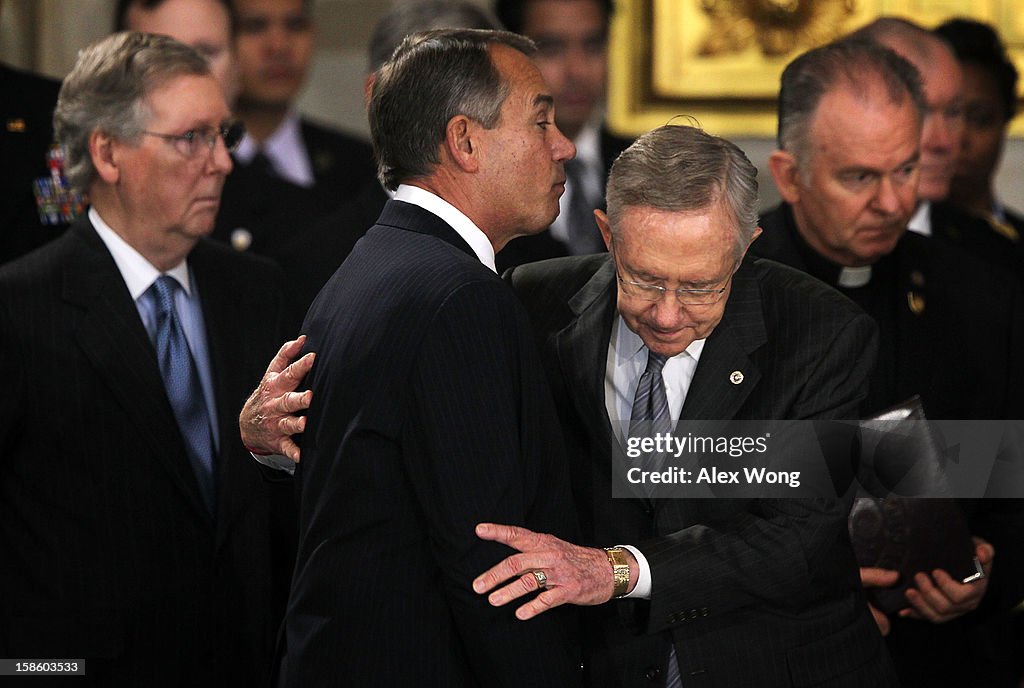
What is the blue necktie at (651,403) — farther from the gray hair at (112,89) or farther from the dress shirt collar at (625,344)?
the gray hair at (112,89)

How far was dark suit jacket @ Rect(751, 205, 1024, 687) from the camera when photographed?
119 inches

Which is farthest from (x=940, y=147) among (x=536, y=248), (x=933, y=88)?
(x=536, y=248)

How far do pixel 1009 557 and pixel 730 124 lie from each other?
2.32m

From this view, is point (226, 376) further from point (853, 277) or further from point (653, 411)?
point (853, 277)

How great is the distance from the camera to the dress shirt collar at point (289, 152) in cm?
483

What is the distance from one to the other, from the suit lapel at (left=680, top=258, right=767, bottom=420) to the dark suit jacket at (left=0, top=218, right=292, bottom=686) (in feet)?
3.40

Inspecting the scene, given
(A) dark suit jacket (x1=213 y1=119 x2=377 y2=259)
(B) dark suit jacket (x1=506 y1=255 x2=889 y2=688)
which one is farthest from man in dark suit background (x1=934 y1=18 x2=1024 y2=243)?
(B) dark suit jacket (x1=506 y1=255 x2=889 y2=688)

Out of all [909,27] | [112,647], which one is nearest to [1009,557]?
[909,27]

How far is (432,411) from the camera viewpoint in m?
2.18

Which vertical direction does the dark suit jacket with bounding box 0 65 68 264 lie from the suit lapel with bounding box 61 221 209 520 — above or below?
above

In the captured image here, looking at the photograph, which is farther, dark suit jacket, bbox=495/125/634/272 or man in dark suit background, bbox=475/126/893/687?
dark suit jacket, bbox=495/125/634/272

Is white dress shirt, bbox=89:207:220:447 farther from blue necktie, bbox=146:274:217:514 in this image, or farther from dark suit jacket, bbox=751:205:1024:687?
dark suit jacket, bbox=751:205:1024:687

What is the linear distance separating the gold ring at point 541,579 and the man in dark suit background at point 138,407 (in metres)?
1.01

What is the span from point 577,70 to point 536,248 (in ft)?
3.09
